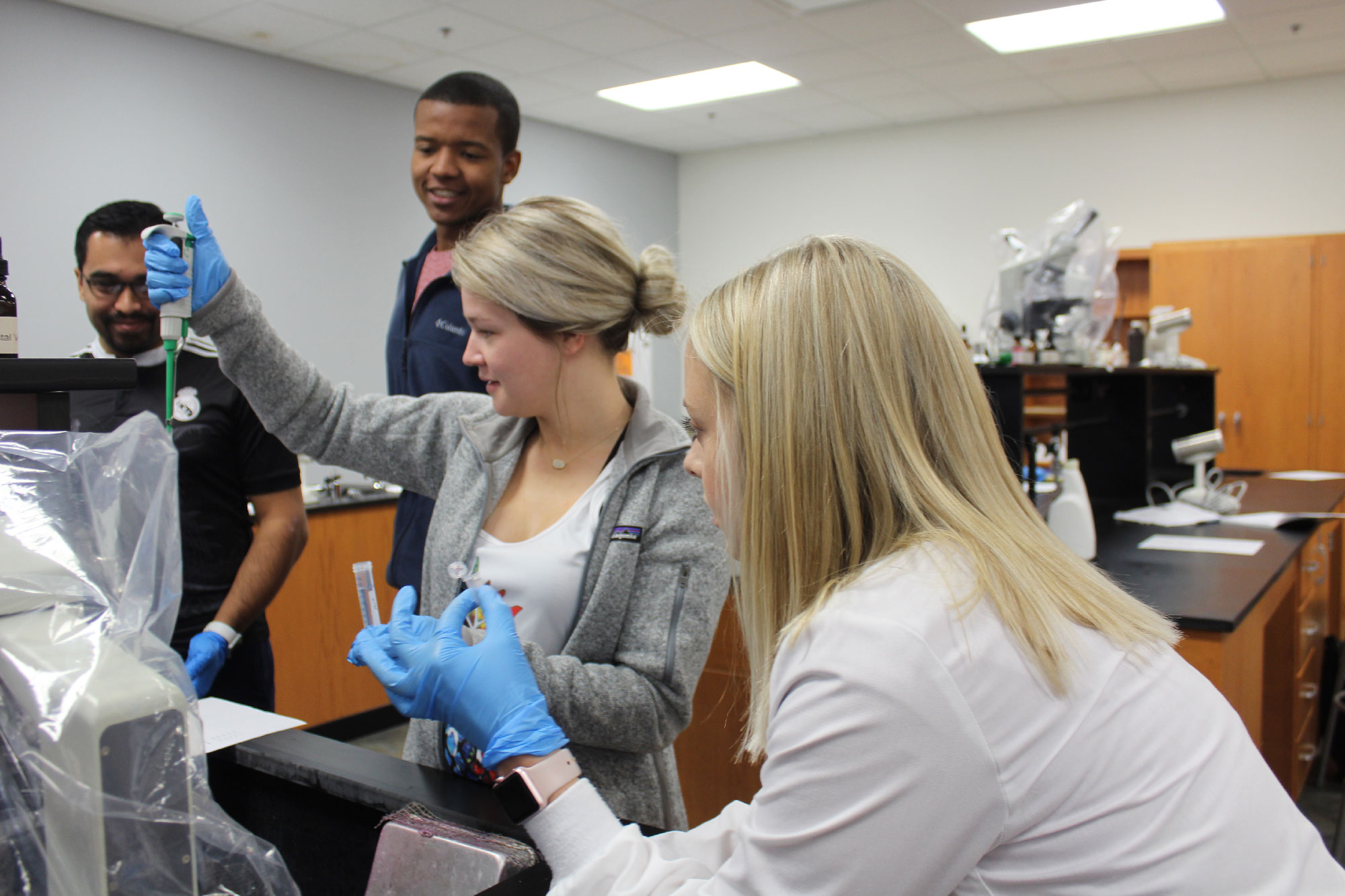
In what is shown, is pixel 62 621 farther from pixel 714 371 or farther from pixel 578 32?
pixel 578 32

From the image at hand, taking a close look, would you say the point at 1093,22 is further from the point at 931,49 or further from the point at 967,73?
the point at 967,73

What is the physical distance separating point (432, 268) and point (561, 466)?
28.6 inches

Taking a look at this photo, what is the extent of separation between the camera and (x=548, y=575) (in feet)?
4.06

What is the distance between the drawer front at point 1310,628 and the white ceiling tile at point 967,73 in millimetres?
3087

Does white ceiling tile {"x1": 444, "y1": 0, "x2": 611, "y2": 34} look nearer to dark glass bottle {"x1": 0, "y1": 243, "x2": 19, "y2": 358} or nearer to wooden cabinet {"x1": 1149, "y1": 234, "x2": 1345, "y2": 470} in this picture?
wooden cabinet {"x1": 1149, "y1": 234, "x2": 1345, "y2": 470}

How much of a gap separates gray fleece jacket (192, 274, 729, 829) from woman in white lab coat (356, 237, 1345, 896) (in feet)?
0.89

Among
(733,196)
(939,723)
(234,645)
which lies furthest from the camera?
(733,196)

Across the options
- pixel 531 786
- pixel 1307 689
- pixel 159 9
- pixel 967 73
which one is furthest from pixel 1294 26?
pixel 531 786

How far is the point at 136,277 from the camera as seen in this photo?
1.63m

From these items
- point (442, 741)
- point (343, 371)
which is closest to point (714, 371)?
point (442, 741)

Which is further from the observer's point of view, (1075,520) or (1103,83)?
(1103,83)

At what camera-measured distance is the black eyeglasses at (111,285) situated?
1.62 m

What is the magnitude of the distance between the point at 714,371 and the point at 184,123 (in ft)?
14.4

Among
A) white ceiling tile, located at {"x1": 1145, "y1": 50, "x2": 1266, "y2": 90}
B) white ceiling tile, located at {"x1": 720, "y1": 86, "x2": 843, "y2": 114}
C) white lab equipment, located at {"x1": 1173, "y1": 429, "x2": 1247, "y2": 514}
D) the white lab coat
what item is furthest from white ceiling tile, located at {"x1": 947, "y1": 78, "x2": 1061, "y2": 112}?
the white lab coat
